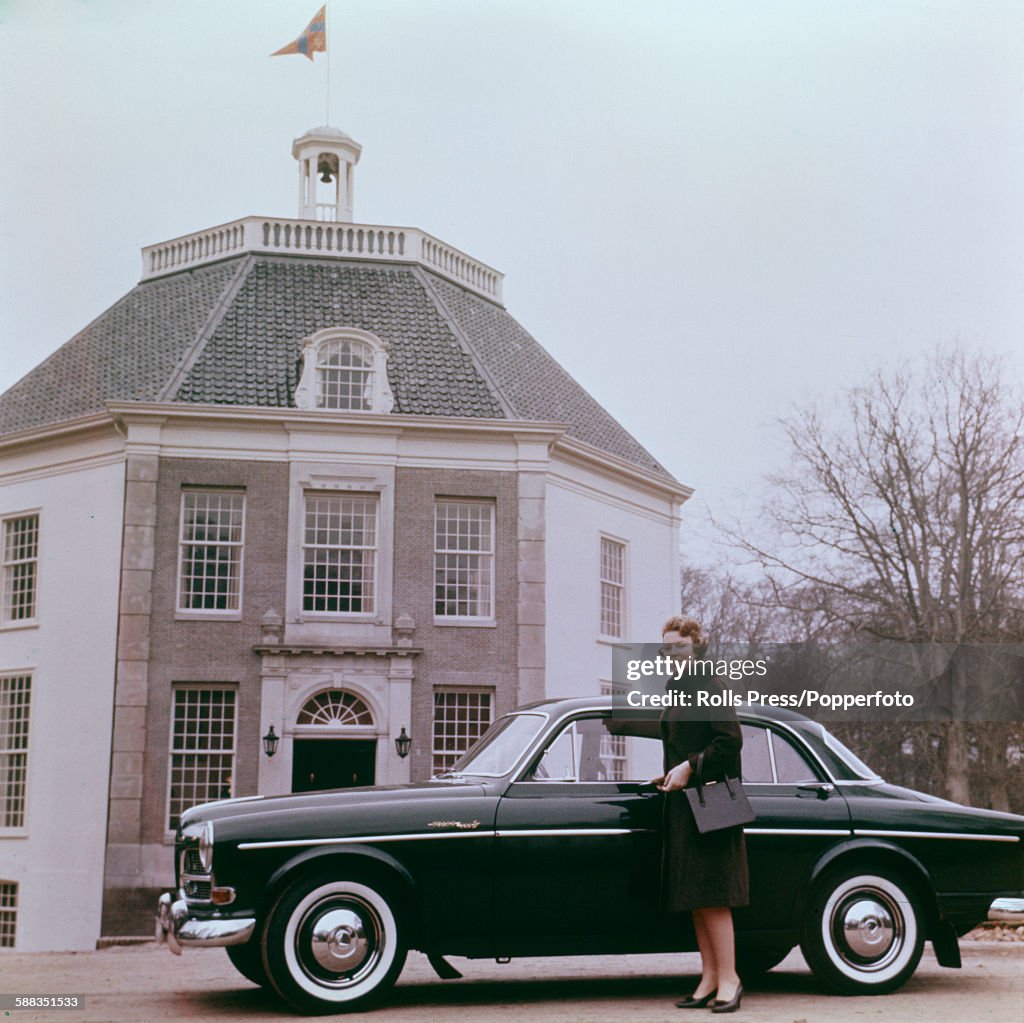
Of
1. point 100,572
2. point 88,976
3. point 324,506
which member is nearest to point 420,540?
point 324,506

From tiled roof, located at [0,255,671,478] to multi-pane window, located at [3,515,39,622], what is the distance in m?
1.89

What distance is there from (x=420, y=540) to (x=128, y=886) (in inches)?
275

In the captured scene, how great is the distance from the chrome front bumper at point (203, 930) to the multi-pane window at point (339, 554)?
15800 mm

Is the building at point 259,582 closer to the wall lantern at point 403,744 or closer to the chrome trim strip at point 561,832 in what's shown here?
the wall lantern at point 403,744

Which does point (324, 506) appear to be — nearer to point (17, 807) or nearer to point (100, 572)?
point (100, 572)

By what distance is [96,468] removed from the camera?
23.4 meters

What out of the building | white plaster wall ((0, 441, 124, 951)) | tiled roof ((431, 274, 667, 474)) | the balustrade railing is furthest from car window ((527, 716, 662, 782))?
the balustrade railing

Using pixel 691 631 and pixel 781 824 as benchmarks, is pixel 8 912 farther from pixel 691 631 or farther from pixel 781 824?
pixel 691 631

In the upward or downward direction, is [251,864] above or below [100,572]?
below

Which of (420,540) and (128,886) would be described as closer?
(128,886)

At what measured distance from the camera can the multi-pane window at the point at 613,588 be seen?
82.3 feet

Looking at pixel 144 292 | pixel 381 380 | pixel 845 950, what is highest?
pixel 144 292

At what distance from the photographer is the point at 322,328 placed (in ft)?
81.6

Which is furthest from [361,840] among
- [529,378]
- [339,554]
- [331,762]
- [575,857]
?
[529,378]
